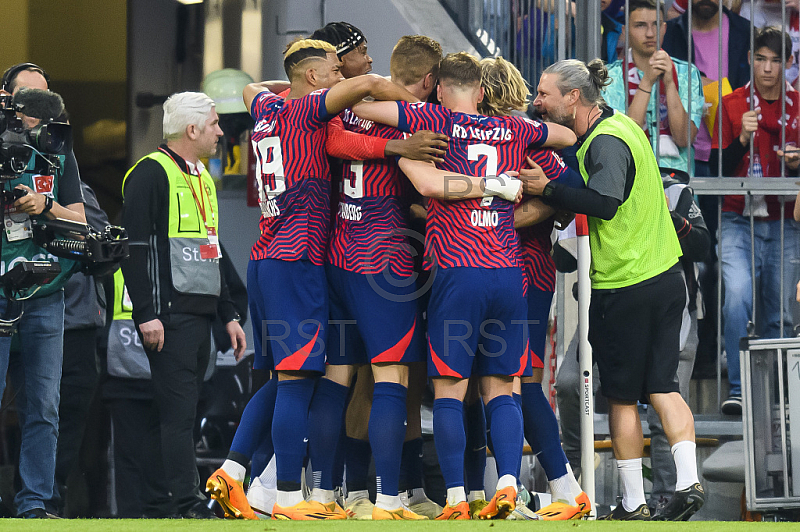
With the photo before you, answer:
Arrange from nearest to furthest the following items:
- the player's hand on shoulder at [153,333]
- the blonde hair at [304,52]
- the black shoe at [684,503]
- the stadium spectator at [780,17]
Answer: the black shoe at [684,503], the blonde hair at [304,52], the player's hand on shoulder at [153,333], the stadium spectator at [780,17]

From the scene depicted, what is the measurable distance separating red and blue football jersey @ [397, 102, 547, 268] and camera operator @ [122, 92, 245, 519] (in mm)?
1438

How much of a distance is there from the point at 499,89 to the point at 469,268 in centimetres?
82

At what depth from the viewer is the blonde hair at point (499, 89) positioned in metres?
4.71

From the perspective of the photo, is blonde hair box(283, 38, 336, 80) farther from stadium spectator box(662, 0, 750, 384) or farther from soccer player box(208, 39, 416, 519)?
stadium spectator box(662, 0, 750, 384)

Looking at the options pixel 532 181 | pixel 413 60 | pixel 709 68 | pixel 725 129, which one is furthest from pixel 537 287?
pixel 709 68

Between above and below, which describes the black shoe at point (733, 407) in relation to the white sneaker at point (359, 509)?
→ above

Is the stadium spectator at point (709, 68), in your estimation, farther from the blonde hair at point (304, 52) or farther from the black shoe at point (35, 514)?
the black shoe at point (35, 514)

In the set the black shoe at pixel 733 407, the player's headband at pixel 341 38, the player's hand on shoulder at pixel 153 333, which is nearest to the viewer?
the player's headband at pixel 341 38

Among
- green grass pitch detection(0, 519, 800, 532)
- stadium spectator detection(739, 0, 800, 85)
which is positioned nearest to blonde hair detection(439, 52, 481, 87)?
green grass pitch detection(0, 519, 800, 532)

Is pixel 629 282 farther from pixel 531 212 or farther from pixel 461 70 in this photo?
pixel 461 70

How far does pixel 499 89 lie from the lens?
15.4ft

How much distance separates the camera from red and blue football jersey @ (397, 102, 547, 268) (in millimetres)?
4461

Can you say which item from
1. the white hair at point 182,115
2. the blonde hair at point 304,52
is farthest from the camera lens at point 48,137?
the blonde hair at point 304,52

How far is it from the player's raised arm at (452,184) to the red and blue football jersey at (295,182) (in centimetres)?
39
